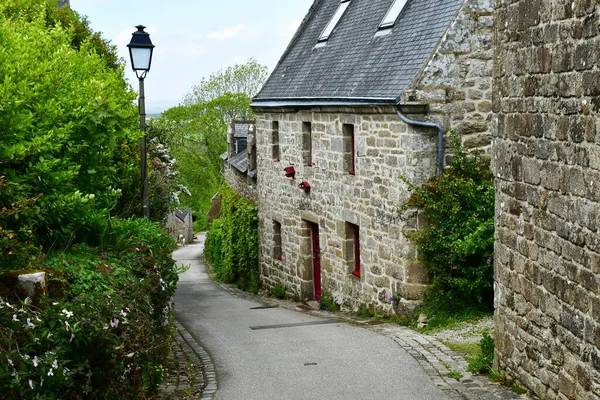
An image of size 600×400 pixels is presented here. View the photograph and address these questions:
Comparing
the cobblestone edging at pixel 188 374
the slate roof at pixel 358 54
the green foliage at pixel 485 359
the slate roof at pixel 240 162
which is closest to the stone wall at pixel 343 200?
the slate roof at pixel 358 54

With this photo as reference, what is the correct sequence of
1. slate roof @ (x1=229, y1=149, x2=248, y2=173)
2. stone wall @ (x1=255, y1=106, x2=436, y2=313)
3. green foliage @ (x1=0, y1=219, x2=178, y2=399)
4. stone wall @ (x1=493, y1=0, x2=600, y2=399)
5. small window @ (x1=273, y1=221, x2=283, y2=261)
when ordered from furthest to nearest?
slate roof @ (x1=229, y1=149, x2=248, y2=173)
small window @ (x1=273, y1=221, x2=283, y2=261)
stone wall @ (x1=255, y1=106, x2=436, y2=313)
stone wall @ (x1=493, y1=0, x2=600, y2=399)
green foliage @ (x1=0, y1=219, x2=178, y2=399)

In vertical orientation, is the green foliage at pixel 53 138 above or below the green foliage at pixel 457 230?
above

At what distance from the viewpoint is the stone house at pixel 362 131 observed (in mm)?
13680

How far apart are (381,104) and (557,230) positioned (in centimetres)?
704

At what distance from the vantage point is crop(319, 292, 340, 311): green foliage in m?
17.0

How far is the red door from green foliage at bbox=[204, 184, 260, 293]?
4022 mm

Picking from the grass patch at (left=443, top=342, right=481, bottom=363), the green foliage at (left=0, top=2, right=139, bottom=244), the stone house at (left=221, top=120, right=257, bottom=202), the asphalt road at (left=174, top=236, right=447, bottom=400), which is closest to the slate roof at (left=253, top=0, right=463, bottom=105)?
the stone house at (left=221, top=120, right=257, bottom=202)

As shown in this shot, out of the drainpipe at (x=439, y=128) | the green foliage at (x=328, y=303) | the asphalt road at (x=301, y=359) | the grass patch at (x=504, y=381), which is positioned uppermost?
the drainpipe at (x=439, y=128)

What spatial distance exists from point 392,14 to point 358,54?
3.54 ft

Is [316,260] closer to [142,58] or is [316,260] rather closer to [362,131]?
[362,131]

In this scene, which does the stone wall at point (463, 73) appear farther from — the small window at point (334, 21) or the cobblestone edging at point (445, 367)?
the small window at point (334, 21)

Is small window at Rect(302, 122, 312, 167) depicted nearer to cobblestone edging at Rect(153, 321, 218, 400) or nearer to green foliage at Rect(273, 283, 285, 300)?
green foliage at Rect(273, 283, 285, 300)

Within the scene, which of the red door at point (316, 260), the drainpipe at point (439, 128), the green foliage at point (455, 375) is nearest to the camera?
the green foliage at point (455, 375)

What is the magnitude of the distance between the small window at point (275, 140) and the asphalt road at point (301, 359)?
528 centimetres
